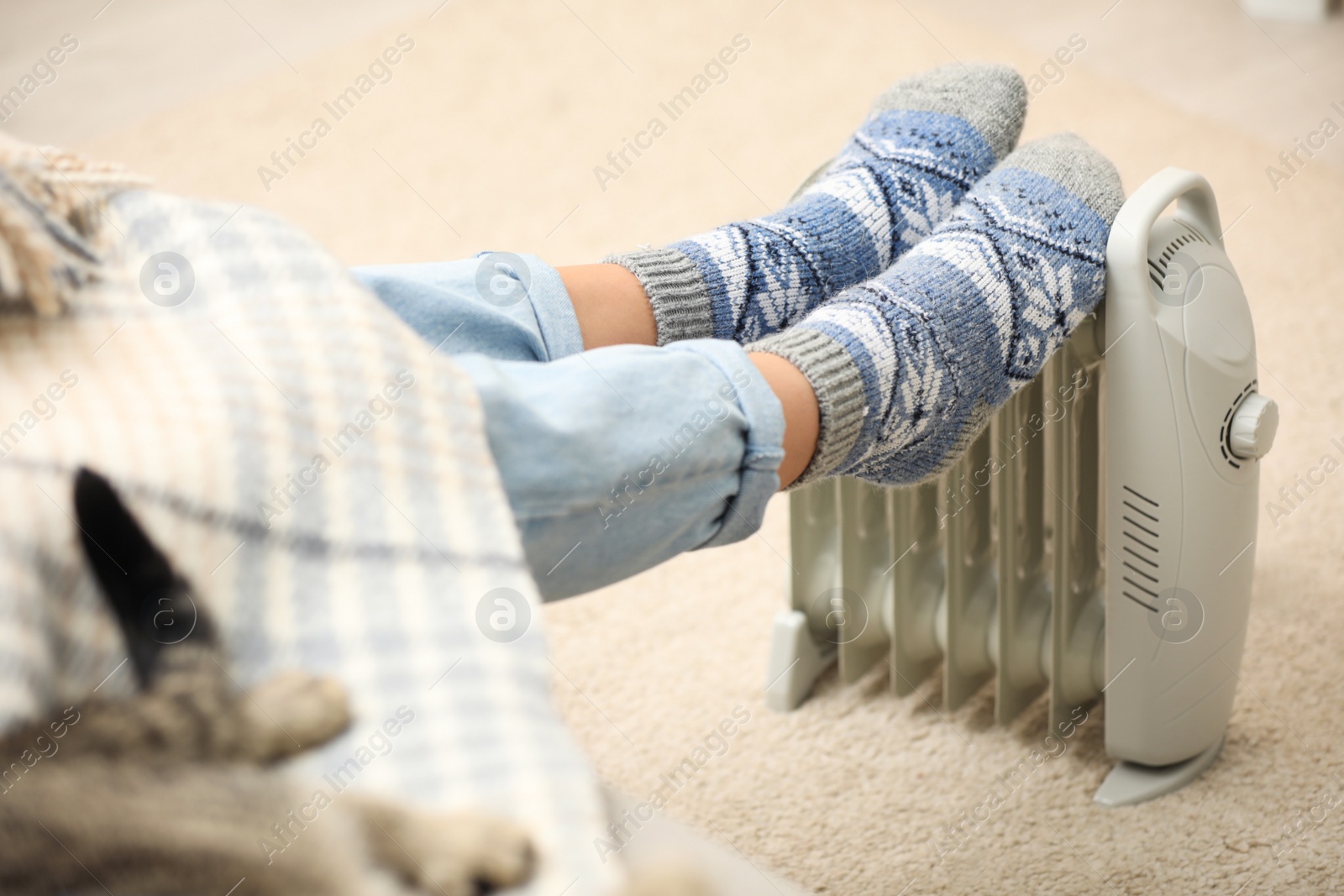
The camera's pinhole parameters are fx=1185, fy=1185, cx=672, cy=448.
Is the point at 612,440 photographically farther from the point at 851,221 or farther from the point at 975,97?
the point at 975,97

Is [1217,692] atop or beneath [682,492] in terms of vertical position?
beneath

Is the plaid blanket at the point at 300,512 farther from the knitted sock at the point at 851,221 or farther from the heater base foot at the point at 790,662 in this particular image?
the heater base foot at the point at 790,662

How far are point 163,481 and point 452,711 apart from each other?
0.13 meters

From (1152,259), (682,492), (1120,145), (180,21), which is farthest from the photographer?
(180,21)

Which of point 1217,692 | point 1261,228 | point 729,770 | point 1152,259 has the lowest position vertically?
point 729,770

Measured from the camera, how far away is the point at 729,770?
0.90m

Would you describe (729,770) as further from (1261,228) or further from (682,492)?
(1261,228)

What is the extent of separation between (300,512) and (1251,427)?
546 mm

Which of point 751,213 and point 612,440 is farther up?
point 612,440

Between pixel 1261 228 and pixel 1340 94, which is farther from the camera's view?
pixel 1340 94

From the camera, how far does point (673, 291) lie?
0.67 m

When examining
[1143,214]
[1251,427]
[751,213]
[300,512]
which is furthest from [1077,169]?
[751,213]

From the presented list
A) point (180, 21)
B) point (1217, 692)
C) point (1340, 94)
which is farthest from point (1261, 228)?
point (180, 21)

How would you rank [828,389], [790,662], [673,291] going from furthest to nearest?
[790,662] < [673,291] < [828,389]
